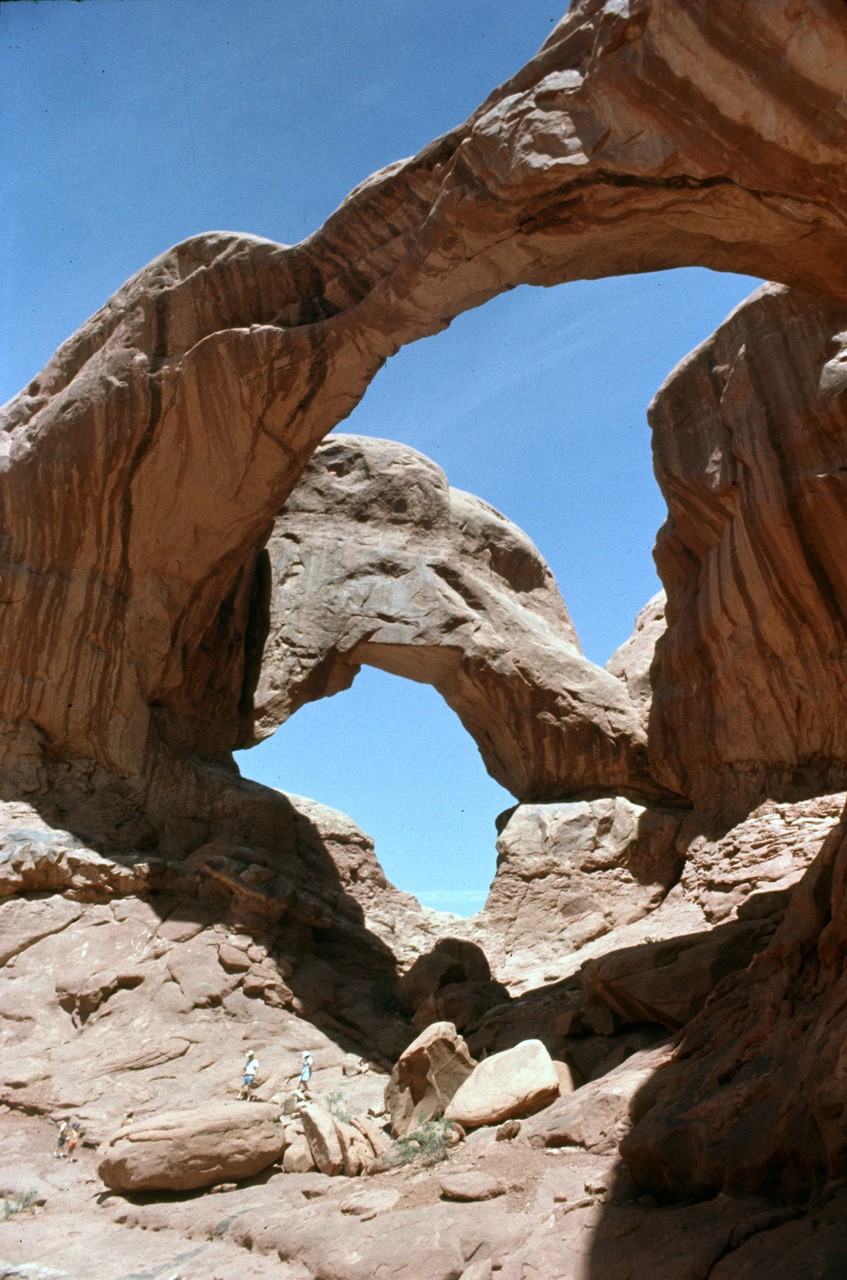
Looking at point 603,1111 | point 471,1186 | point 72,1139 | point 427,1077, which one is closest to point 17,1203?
point 72,1139

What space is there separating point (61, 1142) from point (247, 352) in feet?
26.2

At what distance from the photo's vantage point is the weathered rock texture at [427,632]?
1474 centimetres

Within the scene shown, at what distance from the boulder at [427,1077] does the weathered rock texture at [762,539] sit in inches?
215

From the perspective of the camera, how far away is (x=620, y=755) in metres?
14.8

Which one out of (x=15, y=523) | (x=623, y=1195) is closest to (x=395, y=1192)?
(x=623, y=1195)

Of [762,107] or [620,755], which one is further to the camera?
[620,755]

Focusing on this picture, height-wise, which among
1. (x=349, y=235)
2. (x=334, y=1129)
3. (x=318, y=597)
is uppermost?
(x=349, y=235)

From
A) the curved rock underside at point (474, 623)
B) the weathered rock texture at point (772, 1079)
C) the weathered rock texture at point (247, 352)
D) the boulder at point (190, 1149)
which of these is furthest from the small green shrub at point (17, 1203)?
the weathered rock texture at point (247, 352)

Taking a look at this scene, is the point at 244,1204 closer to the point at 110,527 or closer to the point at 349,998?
the point at 349,998

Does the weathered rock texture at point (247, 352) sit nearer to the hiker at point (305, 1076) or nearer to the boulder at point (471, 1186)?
the hiker at point (305, 1076)

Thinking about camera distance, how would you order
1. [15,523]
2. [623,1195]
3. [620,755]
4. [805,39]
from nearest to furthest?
[623,1195] → [805,39] → [15,523] → [620,755]

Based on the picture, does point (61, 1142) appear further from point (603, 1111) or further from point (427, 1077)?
point (603, 1111)

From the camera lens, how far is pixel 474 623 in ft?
49.4

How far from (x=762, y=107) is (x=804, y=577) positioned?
5.85 meters
